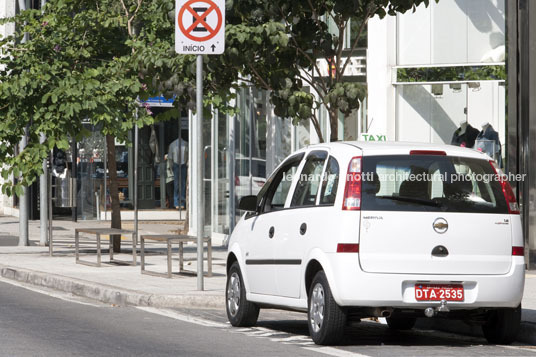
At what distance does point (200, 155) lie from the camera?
44.1 feet

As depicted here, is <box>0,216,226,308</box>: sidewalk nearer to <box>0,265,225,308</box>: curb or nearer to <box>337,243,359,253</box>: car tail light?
<box>0,265,225,308</box>: curb

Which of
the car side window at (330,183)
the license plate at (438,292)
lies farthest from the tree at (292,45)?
the license plate at (438,292)

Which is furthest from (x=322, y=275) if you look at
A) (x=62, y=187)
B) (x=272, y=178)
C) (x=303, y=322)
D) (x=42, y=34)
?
(x=62, y=187)

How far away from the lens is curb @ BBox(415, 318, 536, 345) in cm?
1011

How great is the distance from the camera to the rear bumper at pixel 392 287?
914cm

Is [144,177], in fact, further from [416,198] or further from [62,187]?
[416,198]

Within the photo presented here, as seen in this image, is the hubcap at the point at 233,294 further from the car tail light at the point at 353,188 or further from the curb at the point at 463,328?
the car tail light at the point at 353,188

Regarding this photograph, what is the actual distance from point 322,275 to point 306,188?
102 cm

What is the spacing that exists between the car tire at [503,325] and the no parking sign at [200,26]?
4856 mm

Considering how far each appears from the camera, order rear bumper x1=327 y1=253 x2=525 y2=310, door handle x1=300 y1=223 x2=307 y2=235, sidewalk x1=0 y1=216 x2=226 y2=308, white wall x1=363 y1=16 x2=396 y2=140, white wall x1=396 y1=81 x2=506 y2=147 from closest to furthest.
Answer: rear bumper x1=327 y1=253 x2=525 y2=310 → door handle x1=300 y1=223 x2=307 y2=235 → sidewalk x1=0 y1=216 x2=226 y2=308 → white wall x1=396 y1=81 x2=506 y2=147 → white wall x1=363 y1=16 x2=396 y2=140

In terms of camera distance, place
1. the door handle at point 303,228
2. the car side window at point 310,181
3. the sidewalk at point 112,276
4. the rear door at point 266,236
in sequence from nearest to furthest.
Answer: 1. the door handle at point 303,228
2. the car side window at point 310,181
3. the rear door at point 266,236
4. the sidewalk at point 112,276

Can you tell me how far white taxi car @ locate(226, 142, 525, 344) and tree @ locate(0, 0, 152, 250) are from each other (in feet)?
30.9

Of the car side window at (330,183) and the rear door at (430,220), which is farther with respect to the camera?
the car side window at (330,183)

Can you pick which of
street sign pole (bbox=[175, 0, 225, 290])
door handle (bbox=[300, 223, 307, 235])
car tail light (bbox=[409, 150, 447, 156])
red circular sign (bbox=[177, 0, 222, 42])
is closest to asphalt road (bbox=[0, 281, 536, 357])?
door handle (bbox=[300, 223, 307, 235])
